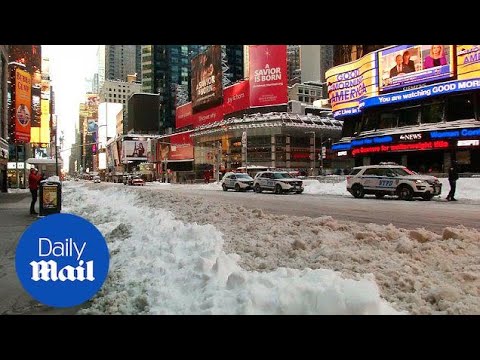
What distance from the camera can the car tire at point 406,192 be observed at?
1428 centimetres

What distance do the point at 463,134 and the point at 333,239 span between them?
22033 mm

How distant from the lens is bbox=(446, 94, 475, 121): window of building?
2414 cm

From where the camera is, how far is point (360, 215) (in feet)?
31.3

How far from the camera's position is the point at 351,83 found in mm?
34250

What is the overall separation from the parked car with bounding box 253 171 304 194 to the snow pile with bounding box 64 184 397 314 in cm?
1477

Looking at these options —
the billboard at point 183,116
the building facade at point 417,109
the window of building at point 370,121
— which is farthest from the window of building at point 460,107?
the billboard at point 183,116

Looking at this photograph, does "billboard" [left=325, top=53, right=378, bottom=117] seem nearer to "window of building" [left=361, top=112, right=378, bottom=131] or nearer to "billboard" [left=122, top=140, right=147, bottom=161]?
"window of building" [left=361, top=112, right=378, bottom=131]

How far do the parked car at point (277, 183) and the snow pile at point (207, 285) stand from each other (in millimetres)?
14770

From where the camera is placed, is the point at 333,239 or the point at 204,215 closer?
the point at 333,239

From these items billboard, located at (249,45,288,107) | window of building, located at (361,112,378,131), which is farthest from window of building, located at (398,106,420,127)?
billboard, located at (249,45,288,107)

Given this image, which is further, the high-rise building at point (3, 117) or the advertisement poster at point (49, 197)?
the high-rise building at point (3, 117)

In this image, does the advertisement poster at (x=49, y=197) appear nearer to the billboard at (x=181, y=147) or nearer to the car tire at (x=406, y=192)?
the car tire at (x=406, y=192)
